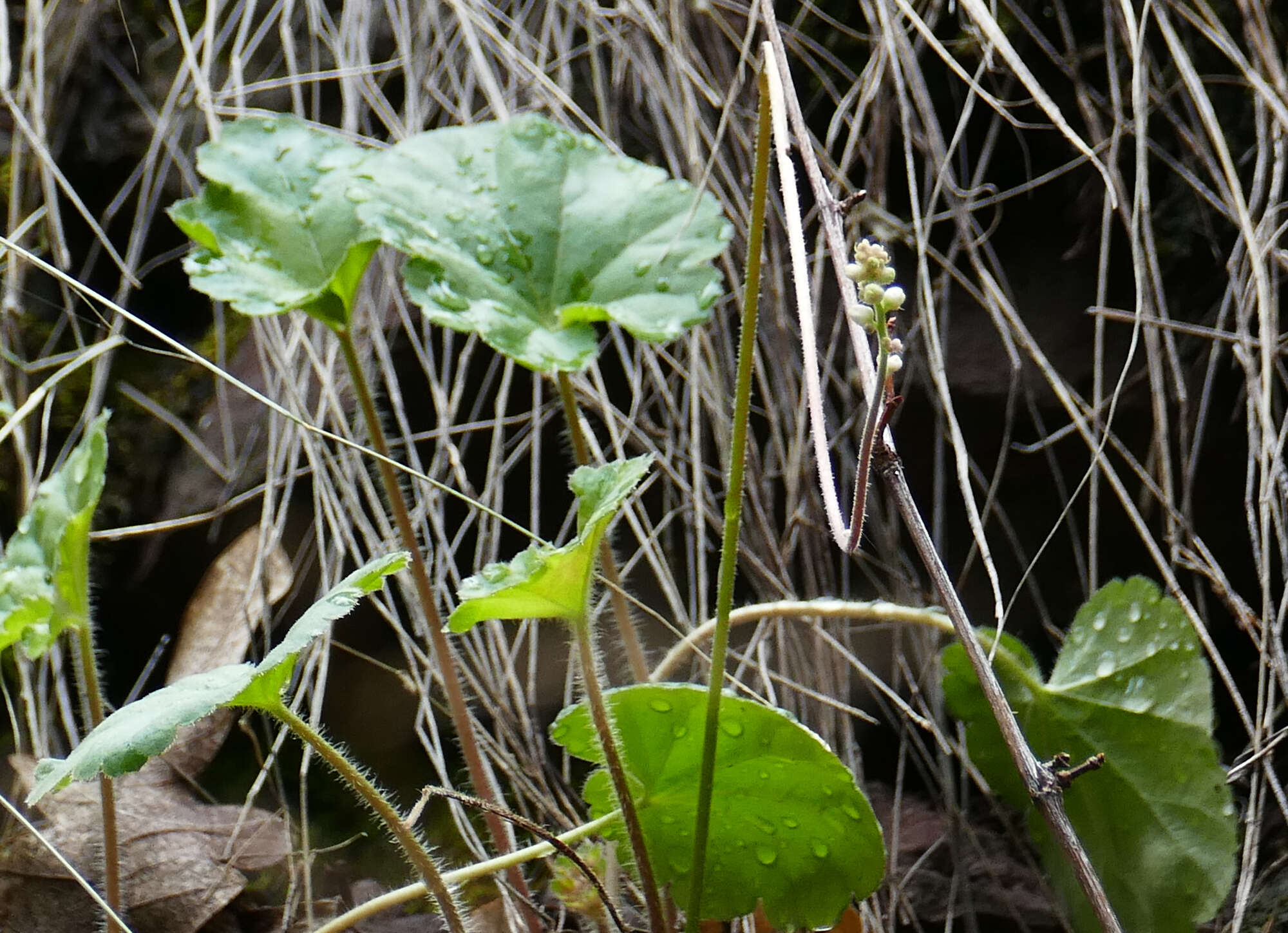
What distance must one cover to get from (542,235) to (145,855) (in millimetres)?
684

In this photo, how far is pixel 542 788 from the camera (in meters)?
1.05

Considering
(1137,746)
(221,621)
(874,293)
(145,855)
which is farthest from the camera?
(221,621)

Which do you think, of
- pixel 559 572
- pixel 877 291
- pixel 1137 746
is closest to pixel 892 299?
pixel 877 291

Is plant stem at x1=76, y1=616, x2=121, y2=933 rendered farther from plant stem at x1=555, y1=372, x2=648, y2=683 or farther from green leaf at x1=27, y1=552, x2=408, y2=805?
plant stem at x1=555, y1=372, x2=648, y2=683

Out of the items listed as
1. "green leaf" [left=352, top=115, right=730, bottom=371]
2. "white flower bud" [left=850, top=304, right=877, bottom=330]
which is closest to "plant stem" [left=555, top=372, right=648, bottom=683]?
"green leaf" [left=352, top=115, right=730, bottom=371]

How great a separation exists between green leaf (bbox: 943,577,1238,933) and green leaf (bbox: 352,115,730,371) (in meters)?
0.36

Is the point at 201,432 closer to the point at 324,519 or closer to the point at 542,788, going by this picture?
the point at 324,519

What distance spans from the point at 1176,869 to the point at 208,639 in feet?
3.06

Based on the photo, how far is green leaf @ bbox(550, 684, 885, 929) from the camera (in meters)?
0.74

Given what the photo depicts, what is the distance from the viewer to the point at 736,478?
620 millimetres

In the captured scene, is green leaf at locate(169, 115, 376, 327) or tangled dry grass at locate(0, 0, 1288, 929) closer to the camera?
green leaf at locate(169, 115, 376, 327)

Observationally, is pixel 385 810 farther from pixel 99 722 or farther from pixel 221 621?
pixel 221 621

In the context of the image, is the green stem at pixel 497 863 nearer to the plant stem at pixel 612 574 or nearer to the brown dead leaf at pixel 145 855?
the plant stem at pixel 612 574

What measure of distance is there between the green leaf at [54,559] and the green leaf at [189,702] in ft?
0.79
